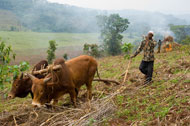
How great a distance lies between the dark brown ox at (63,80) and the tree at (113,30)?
17.4 m

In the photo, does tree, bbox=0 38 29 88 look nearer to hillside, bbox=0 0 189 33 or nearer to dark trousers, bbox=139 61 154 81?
dark trousers, bbox=139 61 154 81

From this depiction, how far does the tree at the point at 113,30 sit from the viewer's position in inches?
904

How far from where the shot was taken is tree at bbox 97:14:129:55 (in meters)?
23.0

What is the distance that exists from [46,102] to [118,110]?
66.8 inches

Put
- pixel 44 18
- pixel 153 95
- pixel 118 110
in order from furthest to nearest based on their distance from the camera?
pixel 44 18 → pixel 153 95 → pixel 118 110

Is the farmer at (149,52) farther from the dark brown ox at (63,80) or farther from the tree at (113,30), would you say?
the tree at (113,30)

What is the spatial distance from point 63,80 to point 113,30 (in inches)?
741

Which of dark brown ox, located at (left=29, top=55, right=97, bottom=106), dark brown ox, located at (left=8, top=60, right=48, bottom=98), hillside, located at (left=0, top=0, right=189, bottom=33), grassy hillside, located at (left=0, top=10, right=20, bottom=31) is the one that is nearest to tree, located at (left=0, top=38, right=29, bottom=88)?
dark brown ox, located at (left=29, top=55, right=97, bottom=106)

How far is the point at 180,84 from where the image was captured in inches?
215

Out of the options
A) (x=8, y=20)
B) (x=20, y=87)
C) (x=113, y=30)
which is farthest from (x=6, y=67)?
(x=8, y=20)

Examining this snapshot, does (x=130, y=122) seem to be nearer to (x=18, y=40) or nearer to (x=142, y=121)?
(x=142, y=121)

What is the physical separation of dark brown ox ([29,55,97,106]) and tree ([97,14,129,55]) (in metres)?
17.4

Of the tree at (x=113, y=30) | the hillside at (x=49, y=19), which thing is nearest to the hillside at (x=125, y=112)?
the tree at (x=113, y=30)

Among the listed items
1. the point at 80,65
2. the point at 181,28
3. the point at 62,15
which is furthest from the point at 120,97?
the point at 62,15
